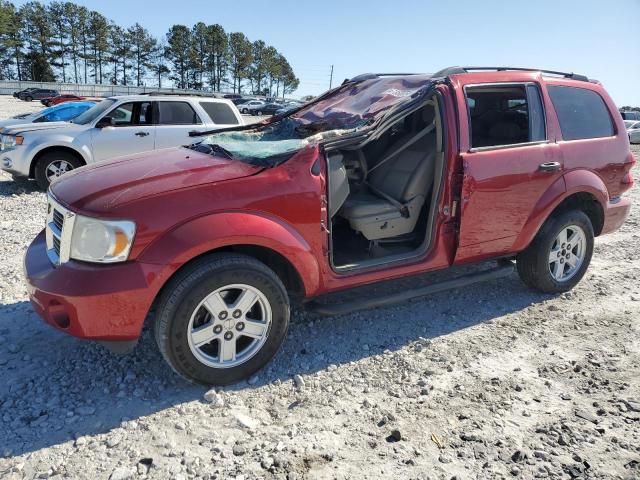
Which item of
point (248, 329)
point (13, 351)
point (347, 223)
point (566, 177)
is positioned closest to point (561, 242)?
point (566, 177)

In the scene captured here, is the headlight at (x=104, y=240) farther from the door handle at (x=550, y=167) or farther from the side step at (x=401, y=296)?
the door handle at (x=550, y=167)

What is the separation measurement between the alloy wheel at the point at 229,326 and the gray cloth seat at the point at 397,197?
1.13 m

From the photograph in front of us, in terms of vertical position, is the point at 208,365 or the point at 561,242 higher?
the point at 561,242

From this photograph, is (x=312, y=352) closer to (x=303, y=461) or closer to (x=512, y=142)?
(x=303, y=461)

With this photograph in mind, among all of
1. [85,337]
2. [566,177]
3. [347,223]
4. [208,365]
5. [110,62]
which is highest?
[110,62]

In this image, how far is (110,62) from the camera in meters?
77.6

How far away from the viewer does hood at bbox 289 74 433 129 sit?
3.70m

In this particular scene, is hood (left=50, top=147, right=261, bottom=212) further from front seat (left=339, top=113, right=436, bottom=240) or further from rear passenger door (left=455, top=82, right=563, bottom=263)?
rear passenger door (left=455, top=82, right=563, bottom=263)

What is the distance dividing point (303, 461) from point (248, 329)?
880mm

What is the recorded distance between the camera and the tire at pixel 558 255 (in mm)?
4312

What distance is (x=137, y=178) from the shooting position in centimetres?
298

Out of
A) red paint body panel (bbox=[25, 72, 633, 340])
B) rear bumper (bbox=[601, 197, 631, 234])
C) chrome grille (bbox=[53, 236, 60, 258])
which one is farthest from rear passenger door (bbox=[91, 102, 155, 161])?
rear bumper (bbox=[601, 197, 631, 234])

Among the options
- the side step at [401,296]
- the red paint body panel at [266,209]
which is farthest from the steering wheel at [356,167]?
the side step at [401,296]

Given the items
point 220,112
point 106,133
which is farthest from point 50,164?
point 220,112
